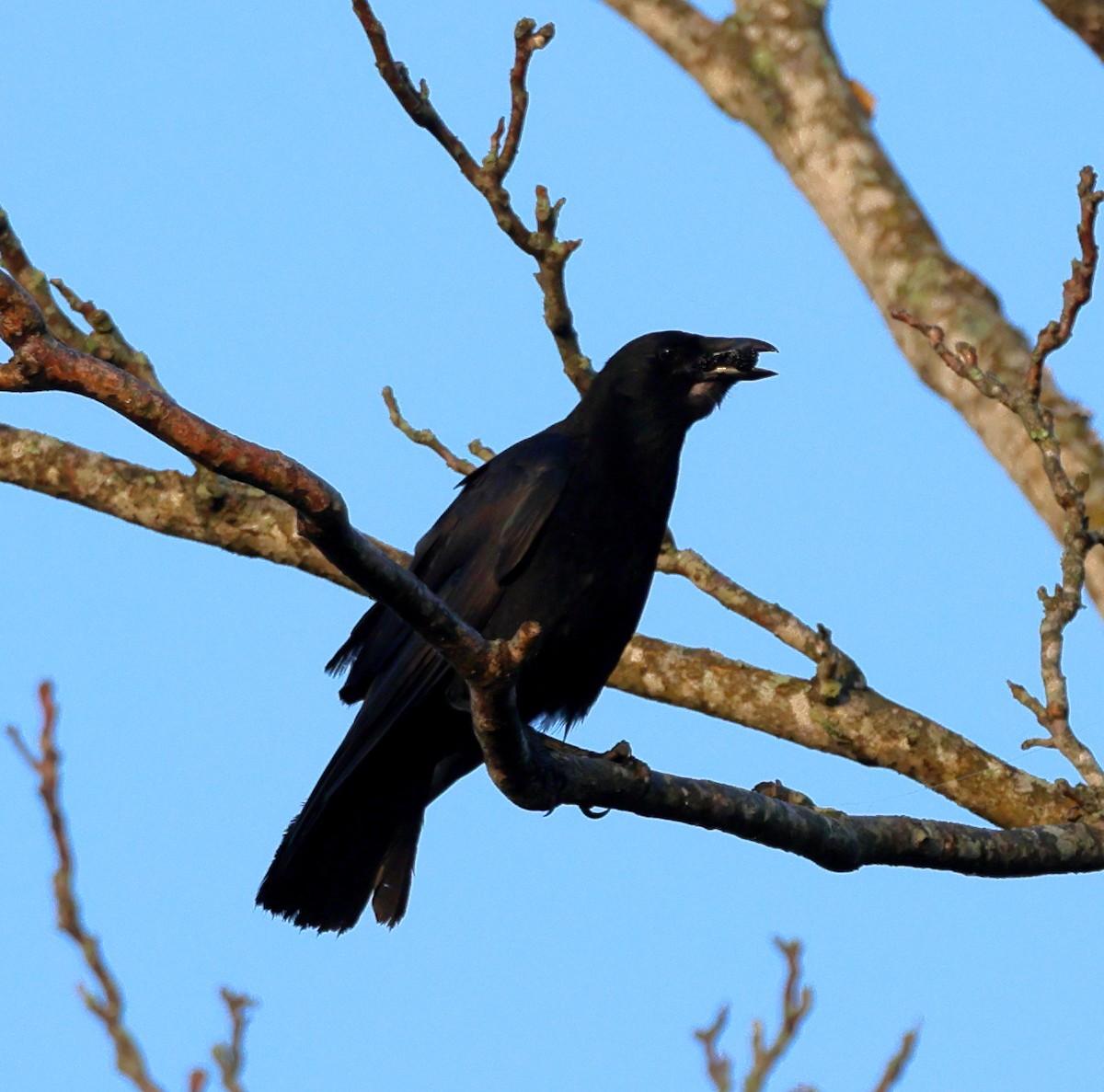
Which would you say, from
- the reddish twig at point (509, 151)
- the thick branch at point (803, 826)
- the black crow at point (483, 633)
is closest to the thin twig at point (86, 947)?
the thick branch at point (803, 826)

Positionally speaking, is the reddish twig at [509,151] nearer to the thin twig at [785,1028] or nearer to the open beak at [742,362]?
the open beak at [742,362]

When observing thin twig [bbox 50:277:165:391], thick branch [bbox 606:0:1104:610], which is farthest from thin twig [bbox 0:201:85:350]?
thick branch [bbox 606:0:1104:610]

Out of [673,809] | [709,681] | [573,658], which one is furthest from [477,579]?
[673,809]

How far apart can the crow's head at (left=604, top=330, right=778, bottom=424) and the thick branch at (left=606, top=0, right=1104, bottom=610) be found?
0.57 meters

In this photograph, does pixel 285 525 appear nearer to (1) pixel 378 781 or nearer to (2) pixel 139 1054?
(1) pixel 378 781

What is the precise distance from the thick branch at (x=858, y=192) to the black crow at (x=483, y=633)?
110 cm

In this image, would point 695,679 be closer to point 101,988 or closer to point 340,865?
point 340,865

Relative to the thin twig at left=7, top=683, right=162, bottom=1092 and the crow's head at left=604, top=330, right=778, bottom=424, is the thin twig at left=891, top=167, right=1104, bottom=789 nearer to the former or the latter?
the crow's head at left=604, top=330, right=778, bottom=424

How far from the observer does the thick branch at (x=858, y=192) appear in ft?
18.4

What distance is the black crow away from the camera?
5082 mm

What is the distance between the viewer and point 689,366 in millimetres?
5969

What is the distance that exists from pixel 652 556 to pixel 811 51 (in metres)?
2.56

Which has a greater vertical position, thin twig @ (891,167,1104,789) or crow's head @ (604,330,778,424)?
crow's head @ (604,330,778,424)

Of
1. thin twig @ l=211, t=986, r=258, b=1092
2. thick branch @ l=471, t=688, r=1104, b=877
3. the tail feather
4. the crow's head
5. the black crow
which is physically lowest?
thin twig @ l=211, t=986, r=258, b=1092
